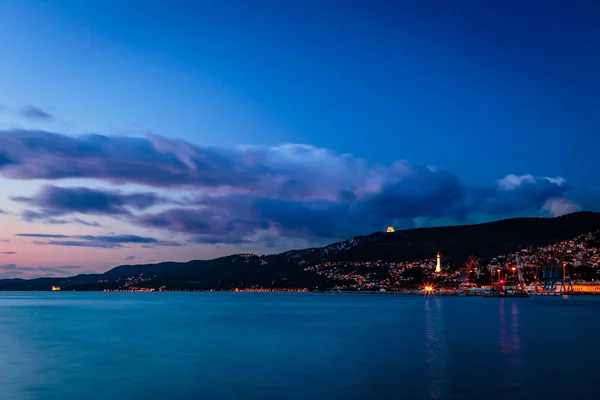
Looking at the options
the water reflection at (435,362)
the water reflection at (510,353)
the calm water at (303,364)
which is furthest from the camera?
the water reflection at (510,353)

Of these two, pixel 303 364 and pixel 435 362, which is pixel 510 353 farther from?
pixel 303 364

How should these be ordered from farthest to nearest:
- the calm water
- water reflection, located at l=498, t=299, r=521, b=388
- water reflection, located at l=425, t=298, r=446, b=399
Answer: water reflection, located at l=498, t=299, r=521, b=388, the calm water, water reflection, located at l=425, t=298, r=446, b=399

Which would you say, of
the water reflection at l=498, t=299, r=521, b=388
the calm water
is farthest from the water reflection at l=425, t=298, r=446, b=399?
the water reflection at l=498, t=299, r=521, b=388

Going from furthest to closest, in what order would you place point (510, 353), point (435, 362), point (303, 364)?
point (510, 353) < point (435, 362) < point (303, 364)

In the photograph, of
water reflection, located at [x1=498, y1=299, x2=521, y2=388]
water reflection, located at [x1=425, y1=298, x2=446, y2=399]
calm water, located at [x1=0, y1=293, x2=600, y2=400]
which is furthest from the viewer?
water reflection, located at [x1=498, y1=299, x2=521, y2=388]

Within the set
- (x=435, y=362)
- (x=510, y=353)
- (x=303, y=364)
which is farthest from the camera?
(x=510, y=353)

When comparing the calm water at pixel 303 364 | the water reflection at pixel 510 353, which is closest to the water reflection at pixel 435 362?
the calm water at pixel 303 364

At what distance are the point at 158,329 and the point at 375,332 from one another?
26041 millimetres

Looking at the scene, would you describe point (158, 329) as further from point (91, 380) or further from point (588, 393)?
point (588, 393)

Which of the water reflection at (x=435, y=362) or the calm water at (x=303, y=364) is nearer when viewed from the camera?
the water reflection at (x=435, y=362)

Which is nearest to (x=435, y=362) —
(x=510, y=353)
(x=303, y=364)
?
(x=510, y=353)

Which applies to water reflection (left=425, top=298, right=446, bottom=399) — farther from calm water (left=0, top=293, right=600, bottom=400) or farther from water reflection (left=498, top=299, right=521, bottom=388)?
water reflection (left=498, top=299, right=521, bottom=388)

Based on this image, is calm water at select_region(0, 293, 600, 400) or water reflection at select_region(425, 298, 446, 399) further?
calm water at select_region(0, 293, 600, 400)

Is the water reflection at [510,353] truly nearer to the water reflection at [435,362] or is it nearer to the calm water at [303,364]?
the calm water at [303,364]
